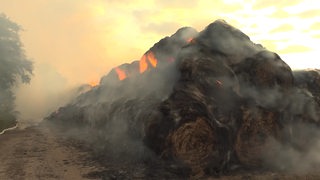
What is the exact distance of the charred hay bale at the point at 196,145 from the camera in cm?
1574

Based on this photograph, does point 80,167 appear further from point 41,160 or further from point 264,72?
point 264,72

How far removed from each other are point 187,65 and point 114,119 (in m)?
6.25

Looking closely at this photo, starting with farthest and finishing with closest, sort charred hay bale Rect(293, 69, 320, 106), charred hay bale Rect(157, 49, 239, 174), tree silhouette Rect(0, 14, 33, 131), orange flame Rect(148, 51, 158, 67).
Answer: tree silhouette Rect(0, 14, 33, 131)
orange flame Rect(148, 51, 158, 67)
charred hay bale Rect(293, 69, 320, 106)
charred hay bale Rect(157, 49, 239, 174)

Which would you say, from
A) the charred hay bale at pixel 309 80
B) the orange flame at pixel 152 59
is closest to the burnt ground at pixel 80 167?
the charred hay bale at pixel 309 80

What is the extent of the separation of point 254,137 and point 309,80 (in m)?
5.89

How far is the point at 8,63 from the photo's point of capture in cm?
3394

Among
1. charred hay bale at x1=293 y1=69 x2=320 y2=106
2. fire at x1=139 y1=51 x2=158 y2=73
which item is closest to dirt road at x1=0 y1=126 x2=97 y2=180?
fire at x1=139 y1=51 x2=158 y2=73

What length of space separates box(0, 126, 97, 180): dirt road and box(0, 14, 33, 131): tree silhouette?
8910 mm

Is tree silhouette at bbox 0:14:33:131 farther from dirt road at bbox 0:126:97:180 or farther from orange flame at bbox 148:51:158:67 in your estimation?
orange flame at bbox 148:51:158:67

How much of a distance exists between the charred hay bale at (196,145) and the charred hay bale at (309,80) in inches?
272

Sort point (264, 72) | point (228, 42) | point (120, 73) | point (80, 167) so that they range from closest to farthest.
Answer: point (80, 167) → point (264, 72) → point (228, 42) → point (120, 73)

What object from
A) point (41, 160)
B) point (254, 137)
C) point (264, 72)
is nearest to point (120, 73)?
point (41, 160)

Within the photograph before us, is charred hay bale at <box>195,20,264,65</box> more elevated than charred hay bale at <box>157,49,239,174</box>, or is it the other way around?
charred hay bale at <box>195,20,264,65</box>

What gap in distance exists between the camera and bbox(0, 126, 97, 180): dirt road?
16.2m
